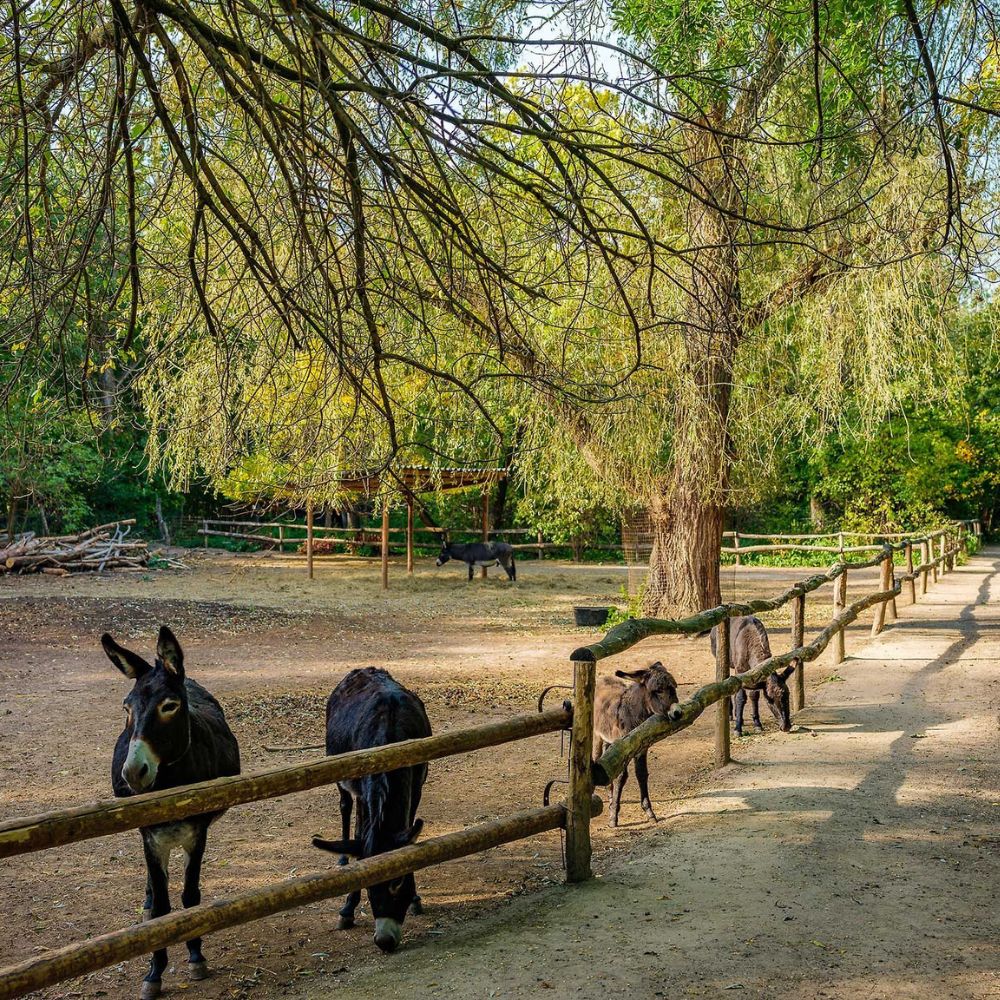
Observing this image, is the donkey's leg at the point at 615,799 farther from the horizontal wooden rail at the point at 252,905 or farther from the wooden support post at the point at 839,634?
the wooden support post at the point at 839,634

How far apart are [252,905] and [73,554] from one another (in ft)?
73.2

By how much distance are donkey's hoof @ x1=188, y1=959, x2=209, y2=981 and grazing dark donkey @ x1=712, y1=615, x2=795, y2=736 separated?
482 centimetres

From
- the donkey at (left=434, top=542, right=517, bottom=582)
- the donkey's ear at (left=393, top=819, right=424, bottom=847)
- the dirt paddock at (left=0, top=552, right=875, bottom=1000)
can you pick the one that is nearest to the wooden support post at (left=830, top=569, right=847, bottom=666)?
the dirt paddock at (left=0, top=552, right=875, bottom=1000)

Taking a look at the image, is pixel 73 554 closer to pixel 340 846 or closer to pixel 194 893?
pixel 194 893

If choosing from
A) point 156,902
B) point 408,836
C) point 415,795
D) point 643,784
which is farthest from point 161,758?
point 643,784

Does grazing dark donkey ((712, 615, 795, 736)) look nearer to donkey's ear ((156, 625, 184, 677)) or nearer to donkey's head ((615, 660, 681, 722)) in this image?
donkey's head ((615, 660, 681, 722))

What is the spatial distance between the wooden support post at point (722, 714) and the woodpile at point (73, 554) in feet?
63.5

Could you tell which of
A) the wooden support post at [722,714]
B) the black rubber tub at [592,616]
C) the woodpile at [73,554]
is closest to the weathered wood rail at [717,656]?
the wooden support post at [722,714]

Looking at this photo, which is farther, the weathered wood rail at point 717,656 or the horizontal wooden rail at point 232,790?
the weathered wood rail at point 717,656

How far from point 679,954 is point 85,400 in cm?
297

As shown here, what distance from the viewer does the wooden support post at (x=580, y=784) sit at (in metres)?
4.62

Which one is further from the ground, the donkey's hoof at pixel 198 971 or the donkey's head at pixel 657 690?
the donkey's head at pixel 657 690

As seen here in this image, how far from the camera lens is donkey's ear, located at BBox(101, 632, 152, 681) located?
4105 millimetres

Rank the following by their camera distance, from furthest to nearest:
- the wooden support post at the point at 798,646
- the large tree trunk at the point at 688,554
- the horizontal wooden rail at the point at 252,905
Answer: the large tree trunk at the point at 688,554 → the wooden support post at the point at 798,646 → the horizontal wooden rail at the point at 252,905
